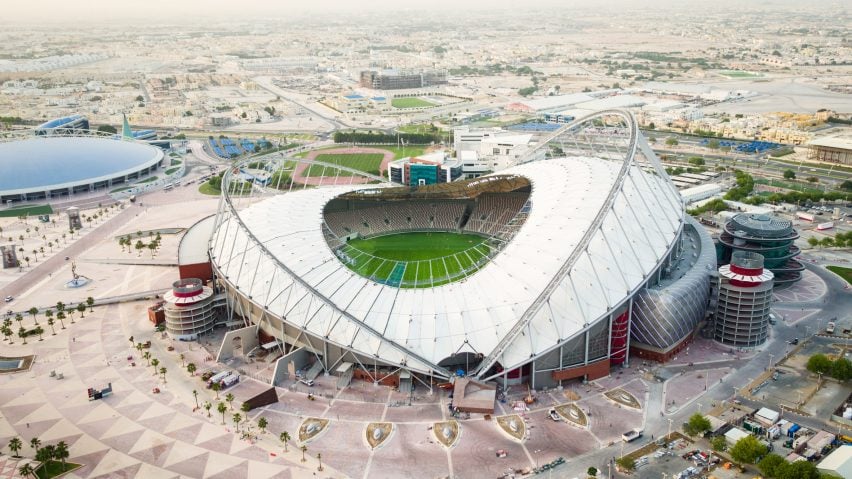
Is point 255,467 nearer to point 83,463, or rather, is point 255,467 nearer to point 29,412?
point 83,463

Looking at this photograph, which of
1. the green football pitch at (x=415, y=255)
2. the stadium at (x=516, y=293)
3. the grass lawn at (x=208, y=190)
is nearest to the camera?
the stadium at (x=516, y=293)

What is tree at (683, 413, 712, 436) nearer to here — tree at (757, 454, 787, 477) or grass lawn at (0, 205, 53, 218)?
tree at (757, 454, 787, 477)

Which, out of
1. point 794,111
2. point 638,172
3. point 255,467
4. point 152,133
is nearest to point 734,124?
point 794,111

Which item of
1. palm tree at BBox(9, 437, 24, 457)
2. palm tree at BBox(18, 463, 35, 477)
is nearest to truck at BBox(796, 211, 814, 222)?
palm tree at BBox(18, 463, 35, 477)

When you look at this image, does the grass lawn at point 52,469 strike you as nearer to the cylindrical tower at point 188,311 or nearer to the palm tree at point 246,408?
the palm tree at point 246,408

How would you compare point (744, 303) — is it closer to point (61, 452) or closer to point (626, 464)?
point (626, 464)

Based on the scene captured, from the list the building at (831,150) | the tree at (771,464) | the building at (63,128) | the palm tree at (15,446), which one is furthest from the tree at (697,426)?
the building at (63,128)

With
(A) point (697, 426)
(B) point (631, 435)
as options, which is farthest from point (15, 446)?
(A) point (697, 426)
